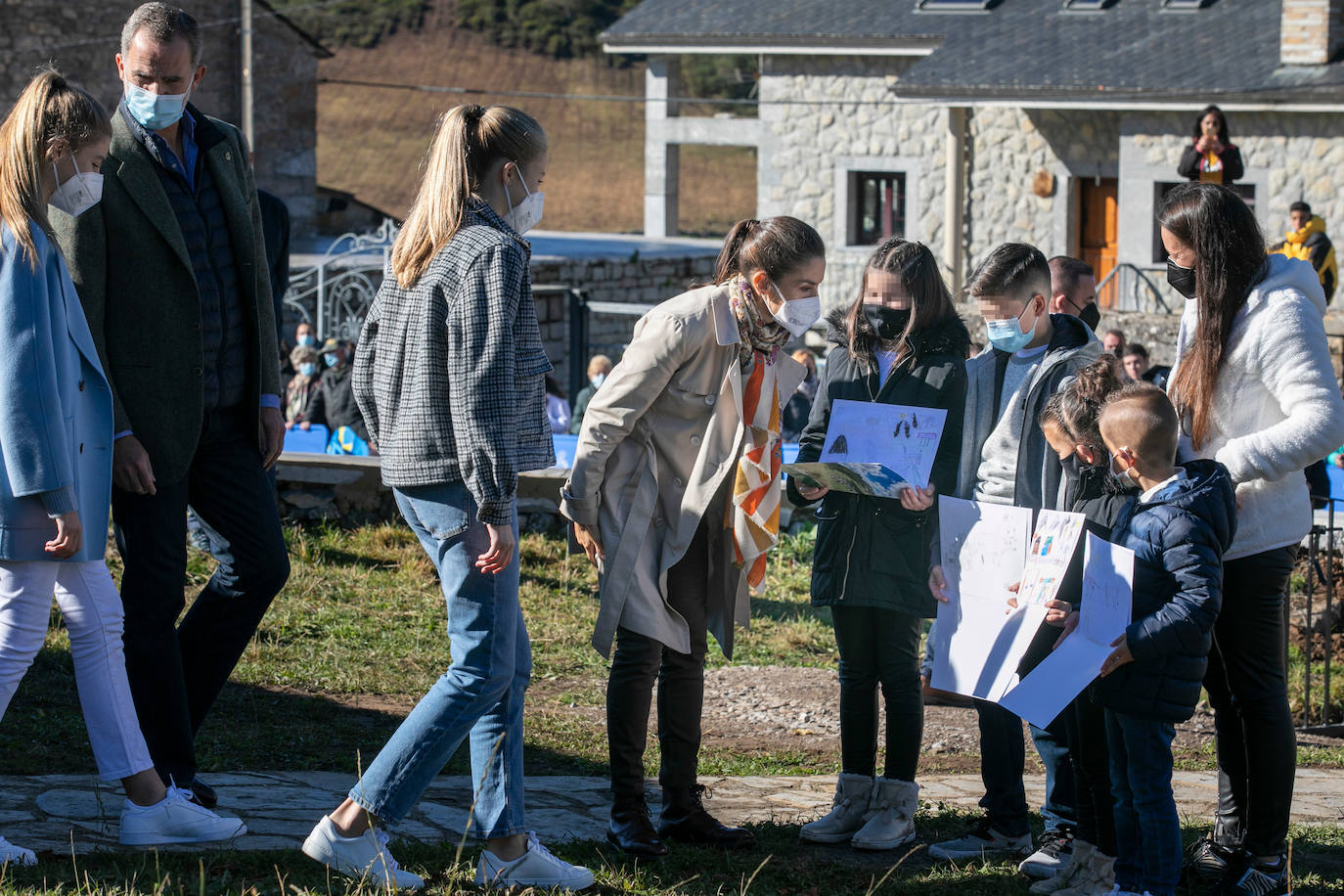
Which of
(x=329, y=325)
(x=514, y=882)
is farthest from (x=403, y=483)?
(x=329, y=325)

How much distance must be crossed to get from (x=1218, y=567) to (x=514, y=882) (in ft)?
6.01

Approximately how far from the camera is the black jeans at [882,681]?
4.21m

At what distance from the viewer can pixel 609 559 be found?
3967 mm

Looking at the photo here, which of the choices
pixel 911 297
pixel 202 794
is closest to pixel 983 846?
pixel 911 297

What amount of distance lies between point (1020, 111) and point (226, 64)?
1318cm

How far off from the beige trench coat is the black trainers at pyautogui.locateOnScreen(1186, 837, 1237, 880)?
1525 millimetres

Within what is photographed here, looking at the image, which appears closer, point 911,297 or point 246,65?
point 911,297

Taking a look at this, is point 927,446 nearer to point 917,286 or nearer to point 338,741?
point 917,286

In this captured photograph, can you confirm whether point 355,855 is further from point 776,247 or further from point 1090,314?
point 1090,314

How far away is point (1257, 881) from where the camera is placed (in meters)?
3.79

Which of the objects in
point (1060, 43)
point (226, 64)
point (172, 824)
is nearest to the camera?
point (172, 824)

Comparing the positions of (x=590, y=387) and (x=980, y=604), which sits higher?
(x=590, y=387)

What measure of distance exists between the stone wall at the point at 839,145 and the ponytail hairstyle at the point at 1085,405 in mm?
20466

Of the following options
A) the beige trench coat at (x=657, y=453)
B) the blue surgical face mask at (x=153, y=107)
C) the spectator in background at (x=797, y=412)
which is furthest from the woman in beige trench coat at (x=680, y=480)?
the spectator in background at (x=797, y=412)
